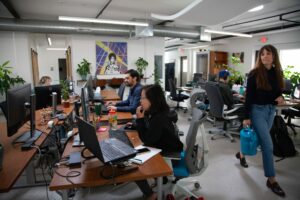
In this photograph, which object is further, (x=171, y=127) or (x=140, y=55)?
(x=140, y=55)

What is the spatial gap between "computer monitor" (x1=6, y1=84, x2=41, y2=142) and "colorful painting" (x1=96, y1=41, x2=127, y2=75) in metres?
5.67

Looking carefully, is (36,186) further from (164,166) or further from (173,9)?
(173,9)

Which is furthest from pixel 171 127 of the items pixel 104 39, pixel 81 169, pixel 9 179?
pixel 104 39

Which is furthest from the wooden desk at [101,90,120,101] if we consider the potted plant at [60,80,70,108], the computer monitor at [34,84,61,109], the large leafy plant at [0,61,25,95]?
the large leafy plant at [0,61,25,95]

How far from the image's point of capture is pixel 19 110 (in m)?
1.87

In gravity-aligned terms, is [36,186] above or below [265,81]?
below

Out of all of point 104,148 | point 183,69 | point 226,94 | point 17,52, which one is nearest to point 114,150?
point 104,148

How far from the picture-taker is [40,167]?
2912mm

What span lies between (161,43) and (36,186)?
6.88m

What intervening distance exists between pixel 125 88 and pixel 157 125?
4.99 metres

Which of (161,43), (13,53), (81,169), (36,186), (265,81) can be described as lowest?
(36,186)

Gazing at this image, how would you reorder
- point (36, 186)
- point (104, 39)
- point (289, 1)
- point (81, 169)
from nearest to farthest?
point (81, 169)
point (36, 186)
point (289, 1)
point (104, 39)

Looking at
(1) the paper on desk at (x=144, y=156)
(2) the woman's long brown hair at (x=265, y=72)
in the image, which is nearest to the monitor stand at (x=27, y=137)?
(1) the paper on desk at (x=144, y=156)

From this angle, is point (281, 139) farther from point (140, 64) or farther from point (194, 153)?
point (140, 64)
